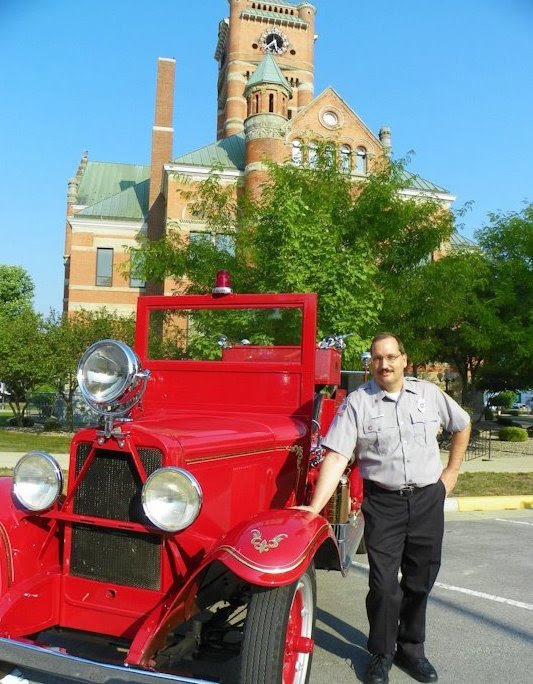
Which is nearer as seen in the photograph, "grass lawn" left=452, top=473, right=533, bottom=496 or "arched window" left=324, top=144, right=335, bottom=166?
"grass lawn" left=452, top=473, right=533, bottom=496

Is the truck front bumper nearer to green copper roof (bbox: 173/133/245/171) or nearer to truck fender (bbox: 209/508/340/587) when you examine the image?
truck fender (bbox: 209/508/340/587)

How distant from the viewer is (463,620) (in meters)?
4.22

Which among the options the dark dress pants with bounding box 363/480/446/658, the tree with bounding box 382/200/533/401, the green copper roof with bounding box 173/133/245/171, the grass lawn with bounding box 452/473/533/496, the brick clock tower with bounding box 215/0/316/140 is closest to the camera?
the dark dress pants with bounding box 363/480/446/658

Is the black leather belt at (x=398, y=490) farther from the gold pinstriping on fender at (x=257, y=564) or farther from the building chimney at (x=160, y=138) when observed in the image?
the building chimney at (x=160, y=138)

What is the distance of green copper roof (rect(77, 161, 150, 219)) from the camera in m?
34.8

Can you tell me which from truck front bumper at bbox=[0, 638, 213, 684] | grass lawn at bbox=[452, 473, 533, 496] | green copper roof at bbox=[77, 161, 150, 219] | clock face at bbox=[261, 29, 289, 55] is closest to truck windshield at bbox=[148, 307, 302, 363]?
truck front bumper at bbox=[0, 638, 213, 684]

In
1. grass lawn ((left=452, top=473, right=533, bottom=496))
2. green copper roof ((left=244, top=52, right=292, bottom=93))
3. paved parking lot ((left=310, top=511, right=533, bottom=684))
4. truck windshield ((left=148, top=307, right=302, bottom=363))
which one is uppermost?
green copper roof ((left=244, top=52, right=292, bottom=93))

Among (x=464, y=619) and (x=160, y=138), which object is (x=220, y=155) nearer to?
(x=160, y=138)

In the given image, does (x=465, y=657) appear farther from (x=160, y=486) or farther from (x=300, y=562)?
(x=160, y=486)

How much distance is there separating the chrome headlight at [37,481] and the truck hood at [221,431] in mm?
415

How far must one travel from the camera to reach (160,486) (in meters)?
2.60

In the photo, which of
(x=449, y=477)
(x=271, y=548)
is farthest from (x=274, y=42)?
(x=271, y=548)

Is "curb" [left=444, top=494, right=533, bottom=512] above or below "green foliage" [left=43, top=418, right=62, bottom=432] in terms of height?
above

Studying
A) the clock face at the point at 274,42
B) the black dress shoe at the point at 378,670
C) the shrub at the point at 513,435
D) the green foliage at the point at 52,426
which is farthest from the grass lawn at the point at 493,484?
the clock face at the point at 274,42
